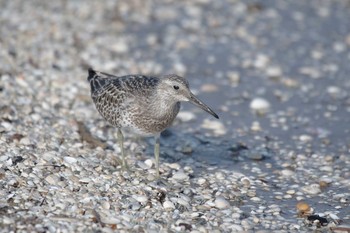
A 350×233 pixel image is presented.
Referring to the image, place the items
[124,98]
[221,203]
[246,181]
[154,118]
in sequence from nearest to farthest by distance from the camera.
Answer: [221,203] < [154,118] < [124,98] < [246,181]

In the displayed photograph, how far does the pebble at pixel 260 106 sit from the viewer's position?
1216 centimetres

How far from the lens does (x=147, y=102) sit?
8.92m

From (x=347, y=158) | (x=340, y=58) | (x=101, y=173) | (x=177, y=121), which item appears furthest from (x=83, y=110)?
(x=340, y=58)

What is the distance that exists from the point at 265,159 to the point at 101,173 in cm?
271

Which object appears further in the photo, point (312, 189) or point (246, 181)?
point (246, 181)

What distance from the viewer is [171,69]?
1365 cm

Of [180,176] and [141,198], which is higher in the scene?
[180,176]

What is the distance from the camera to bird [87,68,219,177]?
8.85 m

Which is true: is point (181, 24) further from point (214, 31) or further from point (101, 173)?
point (101, 173)

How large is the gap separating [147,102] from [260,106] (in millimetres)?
3824

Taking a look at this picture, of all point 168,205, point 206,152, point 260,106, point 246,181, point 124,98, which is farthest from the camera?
point 260,106

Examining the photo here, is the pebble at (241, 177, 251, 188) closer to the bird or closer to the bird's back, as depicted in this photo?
the bird

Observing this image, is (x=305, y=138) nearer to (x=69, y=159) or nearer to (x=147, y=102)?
(x=147, y=102)

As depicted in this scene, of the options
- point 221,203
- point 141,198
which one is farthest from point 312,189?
point 141,198
